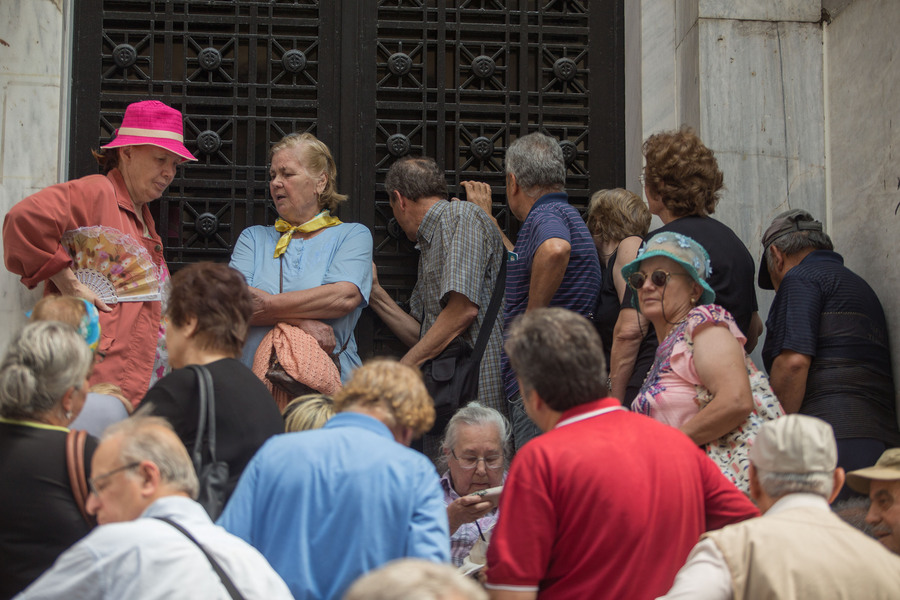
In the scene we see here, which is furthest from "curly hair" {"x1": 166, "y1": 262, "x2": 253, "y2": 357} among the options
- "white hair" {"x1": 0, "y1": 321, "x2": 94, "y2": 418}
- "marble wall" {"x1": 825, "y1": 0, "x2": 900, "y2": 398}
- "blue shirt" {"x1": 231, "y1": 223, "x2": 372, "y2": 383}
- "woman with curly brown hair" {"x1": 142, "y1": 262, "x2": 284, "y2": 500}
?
"marble wall" {"x1": 825, "y1": 0, "x2": 900, "y2": 398}

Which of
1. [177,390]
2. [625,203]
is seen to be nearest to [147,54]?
[625,203]

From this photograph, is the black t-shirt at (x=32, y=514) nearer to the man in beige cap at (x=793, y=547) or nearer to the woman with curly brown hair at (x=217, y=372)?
the woman with curly brown hair at (x=217, y=372)

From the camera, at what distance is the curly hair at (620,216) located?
572 cm

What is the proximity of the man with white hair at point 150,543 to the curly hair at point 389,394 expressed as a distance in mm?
560

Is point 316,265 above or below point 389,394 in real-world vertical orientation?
above

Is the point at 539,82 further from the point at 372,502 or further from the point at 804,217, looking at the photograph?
the point at 372,502

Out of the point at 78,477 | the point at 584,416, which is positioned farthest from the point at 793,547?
the point at 78,477

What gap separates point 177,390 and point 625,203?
3.03 metres

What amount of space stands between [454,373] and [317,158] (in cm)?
139

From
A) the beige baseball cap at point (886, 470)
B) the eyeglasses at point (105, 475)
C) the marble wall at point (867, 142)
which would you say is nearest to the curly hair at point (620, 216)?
the marble wall at point (867, 142)

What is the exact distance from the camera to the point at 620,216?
225 inches

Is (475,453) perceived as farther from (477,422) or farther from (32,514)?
(32,514)

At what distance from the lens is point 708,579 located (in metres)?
2.91

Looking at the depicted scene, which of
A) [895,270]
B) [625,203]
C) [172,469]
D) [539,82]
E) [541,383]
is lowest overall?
[172,469]
